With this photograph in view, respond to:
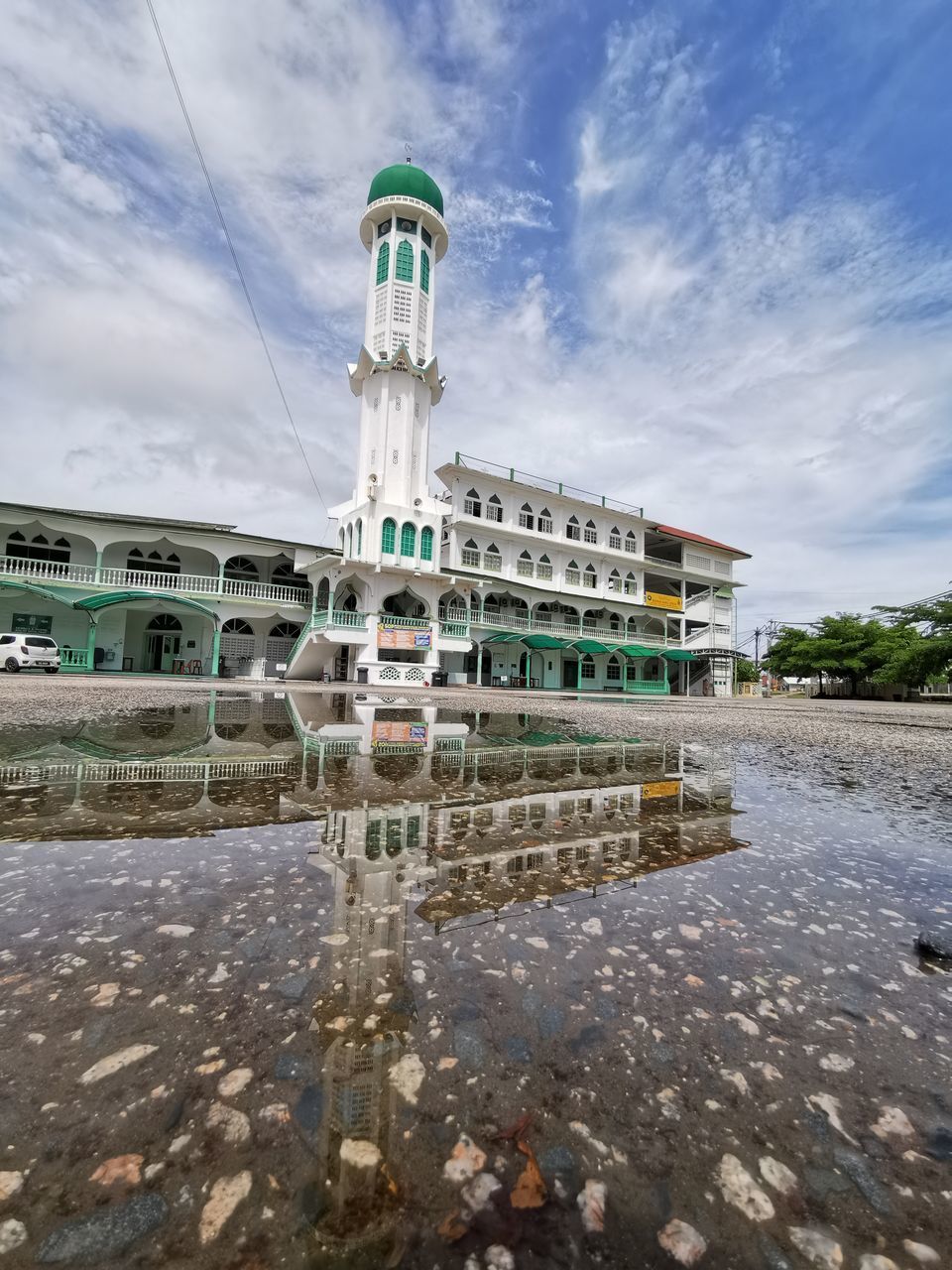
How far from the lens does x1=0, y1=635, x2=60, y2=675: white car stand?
18.6 meters

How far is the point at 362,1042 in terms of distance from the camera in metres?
1.31

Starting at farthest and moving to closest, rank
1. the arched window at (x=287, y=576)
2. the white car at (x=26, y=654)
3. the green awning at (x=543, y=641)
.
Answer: the green awning at (x=543, y=641), the arched window at (x=287, y=576), the white car at (x=26, y=654)

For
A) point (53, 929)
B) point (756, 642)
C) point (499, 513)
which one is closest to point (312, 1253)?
point (53, 929)

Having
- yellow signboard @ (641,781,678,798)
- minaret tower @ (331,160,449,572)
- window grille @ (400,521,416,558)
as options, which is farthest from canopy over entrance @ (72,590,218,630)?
yellow signboard @ (641,781,678,798)

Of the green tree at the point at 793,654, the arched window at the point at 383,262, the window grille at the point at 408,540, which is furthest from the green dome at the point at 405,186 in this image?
the green tree at the point at 793,654

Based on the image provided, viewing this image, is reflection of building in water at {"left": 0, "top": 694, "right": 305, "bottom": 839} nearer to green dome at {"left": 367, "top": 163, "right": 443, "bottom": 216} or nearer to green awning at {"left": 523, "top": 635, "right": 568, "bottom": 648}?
green awning at {"left": 523, "top": 635, "right": 568, "bottom": 648}

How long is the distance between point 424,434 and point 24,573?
17.4 meters

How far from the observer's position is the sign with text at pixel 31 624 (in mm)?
22391

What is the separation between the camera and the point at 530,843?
2859mm

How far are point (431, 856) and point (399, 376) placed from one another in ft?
87.0

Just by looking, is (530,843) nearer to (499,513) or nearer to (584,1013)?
(584,1013)

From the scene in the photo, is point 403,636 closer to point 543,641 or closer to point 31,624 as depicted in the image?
point 543,641

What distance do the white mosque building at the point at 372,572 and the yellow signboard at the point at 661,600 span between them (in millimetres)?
6170

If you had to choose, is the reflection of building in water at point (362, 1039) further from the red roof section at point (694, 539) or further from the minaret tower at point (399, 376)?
the red roof section at point (694, 539)
